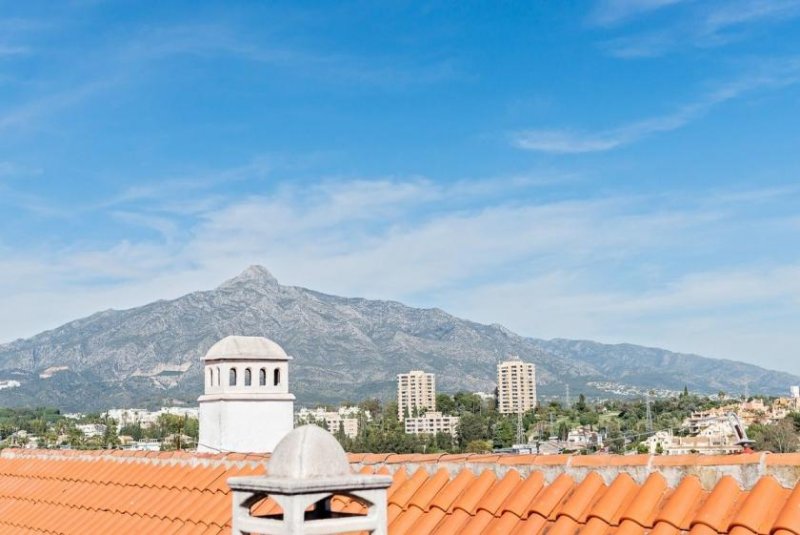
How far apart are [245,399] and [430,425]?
179 metres

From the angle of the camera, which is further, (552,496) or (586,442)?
(586,442)

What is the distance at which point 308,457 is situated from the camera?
508 cm

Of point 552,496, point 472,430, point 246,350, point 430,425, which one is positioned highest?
→ point 246,350

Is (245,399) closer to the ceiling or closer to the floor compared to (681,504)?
closer to the ceiling

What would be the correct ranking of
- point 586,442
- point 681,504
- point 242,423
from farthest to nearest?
point 586,442
point 242,423
point 681,504

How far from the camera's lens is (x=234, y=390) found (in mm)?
14594

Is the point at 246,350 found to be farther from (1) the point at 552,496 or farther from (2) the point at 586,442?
(2) the point at 586,442

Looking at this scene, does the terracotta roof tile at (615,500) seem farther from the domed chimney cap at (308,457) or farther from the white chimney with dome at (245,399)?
the white chimney with dome at (245,399)

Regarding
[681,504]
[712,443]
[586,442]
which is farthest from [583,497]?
[586,442]

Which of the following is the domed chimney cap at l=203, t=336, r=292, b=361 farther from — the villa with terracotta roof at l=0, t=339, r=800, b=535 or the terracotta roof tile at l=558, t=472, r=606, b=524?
the terracotta roof tile at l=558, t=472, r=606, b=524

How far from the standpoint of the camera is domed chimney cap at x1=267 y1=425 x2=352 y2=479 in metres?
5.06

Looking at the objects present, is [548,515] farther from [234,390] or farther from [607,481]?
[234,390]

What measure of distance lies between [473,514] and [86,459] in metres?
7.33

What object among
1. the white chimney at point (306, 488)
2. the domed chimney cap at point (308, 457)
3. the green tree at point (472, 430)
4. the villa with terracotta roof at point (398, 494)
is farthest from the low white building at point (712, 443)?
the green tree at point (472, 430)
